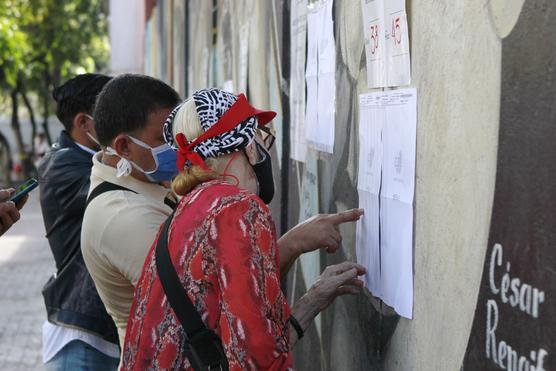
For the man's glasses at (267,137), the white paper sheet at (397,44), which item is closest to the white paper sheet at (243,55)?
the man's glasses at (267,137)

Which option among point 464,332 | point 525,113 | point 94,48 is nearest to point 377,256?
point 464,332

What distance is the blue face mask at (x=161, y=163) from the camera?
303 cm

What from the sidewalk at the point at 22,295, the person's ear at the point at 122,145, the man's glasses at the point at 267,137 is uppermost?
the man's glasses at the point at 267,137

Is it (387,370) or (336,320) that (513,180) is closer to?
(387,370)

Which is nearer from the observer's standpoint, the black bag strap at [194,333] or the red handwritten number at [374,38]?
the black bag strap at [194,333]

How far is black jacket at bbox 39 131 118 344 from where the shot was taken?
11.8ft

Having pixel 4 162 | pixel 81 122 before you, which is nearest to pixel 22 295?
pixel 81 122

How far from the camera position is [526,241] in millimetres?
1718

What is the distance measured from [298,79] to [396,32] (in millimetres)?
1543

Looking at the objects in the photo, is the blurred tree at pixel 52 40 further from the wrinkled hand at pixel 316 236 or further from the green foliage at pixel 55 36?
the wrinkled hand at pixel 316 236

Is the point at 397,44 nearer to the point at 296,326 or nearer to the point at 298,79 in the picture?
the point at 296,326

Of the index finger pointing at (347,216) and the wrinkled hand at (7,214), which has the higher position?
the index finger pointing at (347,216)

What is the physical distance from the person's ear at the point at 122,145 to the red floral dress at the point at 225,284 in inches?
30.0

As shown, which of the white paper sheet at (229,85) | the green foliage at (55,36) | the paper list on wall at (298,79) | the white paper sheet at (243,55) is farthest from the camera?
the green foliage at (55,36)
